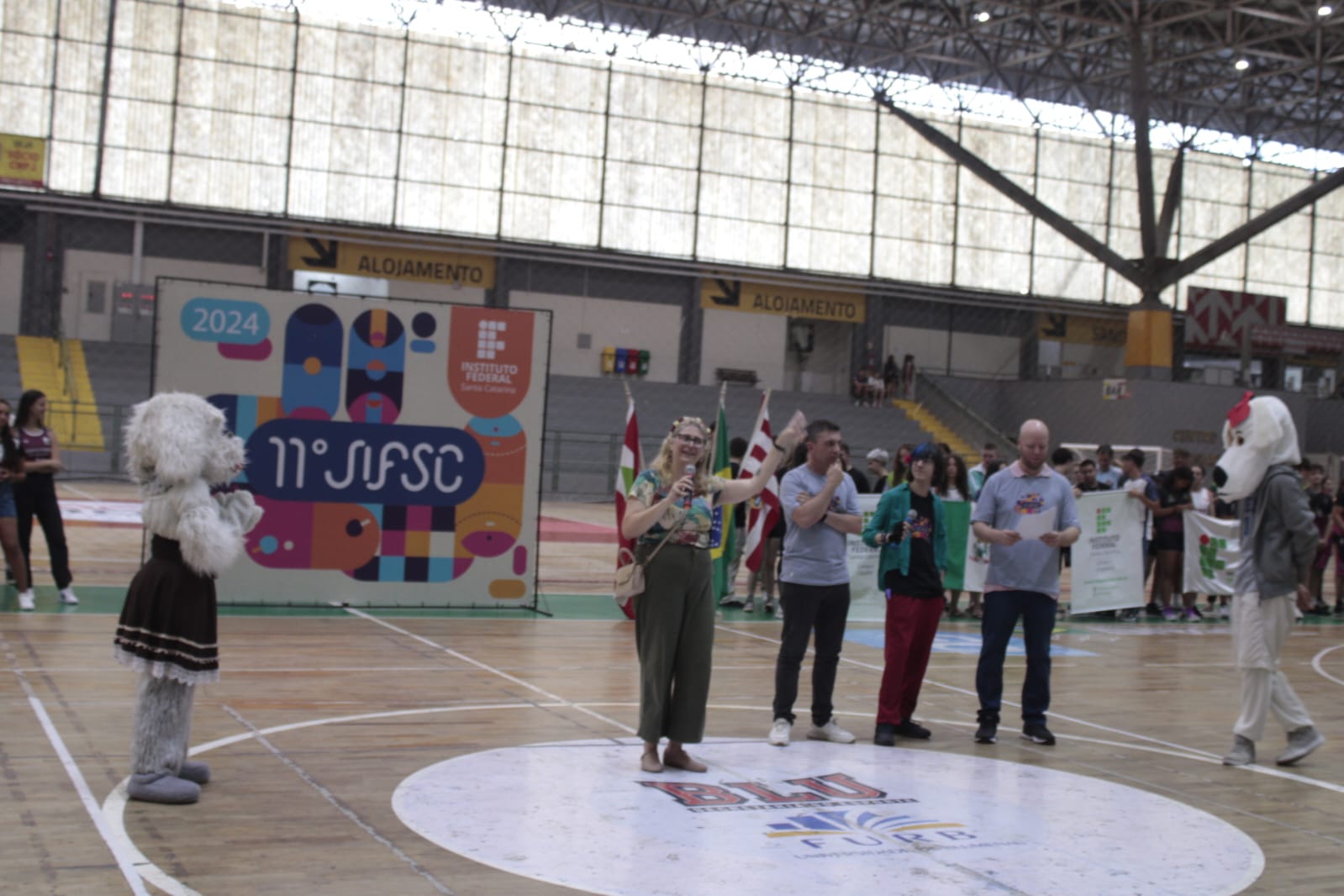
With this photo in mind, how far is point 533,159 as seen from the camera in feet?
120

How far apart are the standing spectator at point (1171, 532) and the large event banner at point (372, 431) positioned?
23.6ft

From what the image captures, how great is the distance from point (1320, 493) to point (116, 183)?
2737 centimetres

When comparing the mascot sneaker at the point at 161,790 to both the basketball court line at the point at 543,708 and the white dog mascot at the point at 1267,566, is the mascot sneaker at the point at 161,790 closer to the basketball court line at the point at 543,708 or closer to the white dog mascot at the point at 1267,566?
the basketball court line at the point at 543,708

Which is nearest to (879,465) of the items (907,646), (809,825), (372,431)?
(372,431)

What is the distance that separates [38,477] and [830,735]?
7.14 metres

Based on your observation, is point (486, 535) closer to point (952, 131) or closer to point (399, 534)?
point (399, 534)

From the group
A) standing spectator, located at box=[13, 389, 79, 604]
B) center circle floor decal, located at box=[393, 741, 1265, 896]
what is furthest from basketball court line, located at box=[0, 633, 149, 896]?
standing spectator, located at box=[13, 389, 79, 604]

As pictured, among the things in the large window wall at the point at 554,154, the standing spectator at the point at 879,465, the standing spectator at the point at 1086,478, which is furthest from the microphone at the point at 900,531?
the large window wall at the point at 554,154

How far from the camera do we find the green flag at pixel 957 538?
14.3 metres

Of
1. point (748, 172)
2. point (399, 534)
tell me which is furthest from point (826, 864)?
point (748, 172)

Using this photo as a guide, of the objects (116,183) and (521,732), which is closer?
(521,732)

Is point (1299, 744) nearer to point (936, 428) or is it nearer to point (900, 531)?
point (900, 531)

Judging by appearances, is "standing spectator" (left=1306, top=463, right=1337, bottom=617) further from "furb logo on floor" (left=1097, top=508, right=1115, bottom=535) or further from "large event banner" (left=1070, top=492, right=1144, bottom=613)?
"furb logo on floor" (left=1097, top=508, right=1115, bottom=535)

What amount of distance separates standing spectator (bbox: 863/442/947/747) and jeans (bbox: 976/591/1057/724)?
1.12 feet
